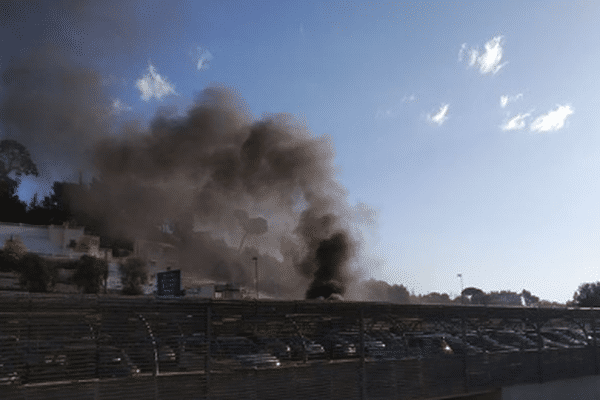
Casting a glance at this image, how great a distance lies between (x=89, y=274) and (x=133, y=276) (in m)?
6.93

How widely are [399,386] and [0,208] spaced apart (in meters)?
79.4

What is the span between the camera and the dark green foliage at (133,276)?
203 feet

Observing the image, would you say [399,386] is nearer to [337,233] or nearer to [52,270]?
[337,233]

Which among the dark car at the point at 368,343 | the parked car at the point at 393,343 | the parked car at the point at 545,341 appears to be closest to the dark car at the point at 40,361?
the dark car at the point at 368,343

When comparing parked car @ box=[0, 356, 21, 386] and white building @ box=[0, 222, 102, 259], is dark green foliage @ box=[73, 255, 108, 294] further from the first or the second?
parked car @ box=[0, 356, 21, 386]

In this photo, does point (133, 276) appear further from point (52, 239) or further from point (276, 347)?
point (276, 347)

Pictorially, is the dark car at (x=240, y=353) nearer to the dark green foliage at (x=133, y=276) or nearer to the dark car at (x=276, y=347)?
the dark car at (x=276, y=347)

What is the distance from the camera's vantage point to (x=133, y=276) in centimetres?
6469

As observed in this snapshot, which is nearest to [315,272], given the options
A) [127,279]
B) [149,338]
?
[127,279]

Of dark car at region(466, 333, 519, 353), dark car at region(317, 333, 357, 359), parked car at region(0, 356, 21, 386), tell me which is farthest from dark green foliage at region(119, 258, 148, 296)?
parked car at region(0, 356, 21, 386)

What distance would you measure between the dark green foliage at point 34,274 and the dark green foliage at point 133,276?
9027 mm

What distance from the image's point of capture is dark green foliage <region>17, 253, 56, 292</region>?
52.8m

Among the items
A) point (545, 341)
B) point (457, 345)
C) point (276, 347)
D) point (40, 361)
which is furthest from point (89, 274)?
point (40, 361)

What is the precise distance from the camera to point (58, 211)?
78.5 m
